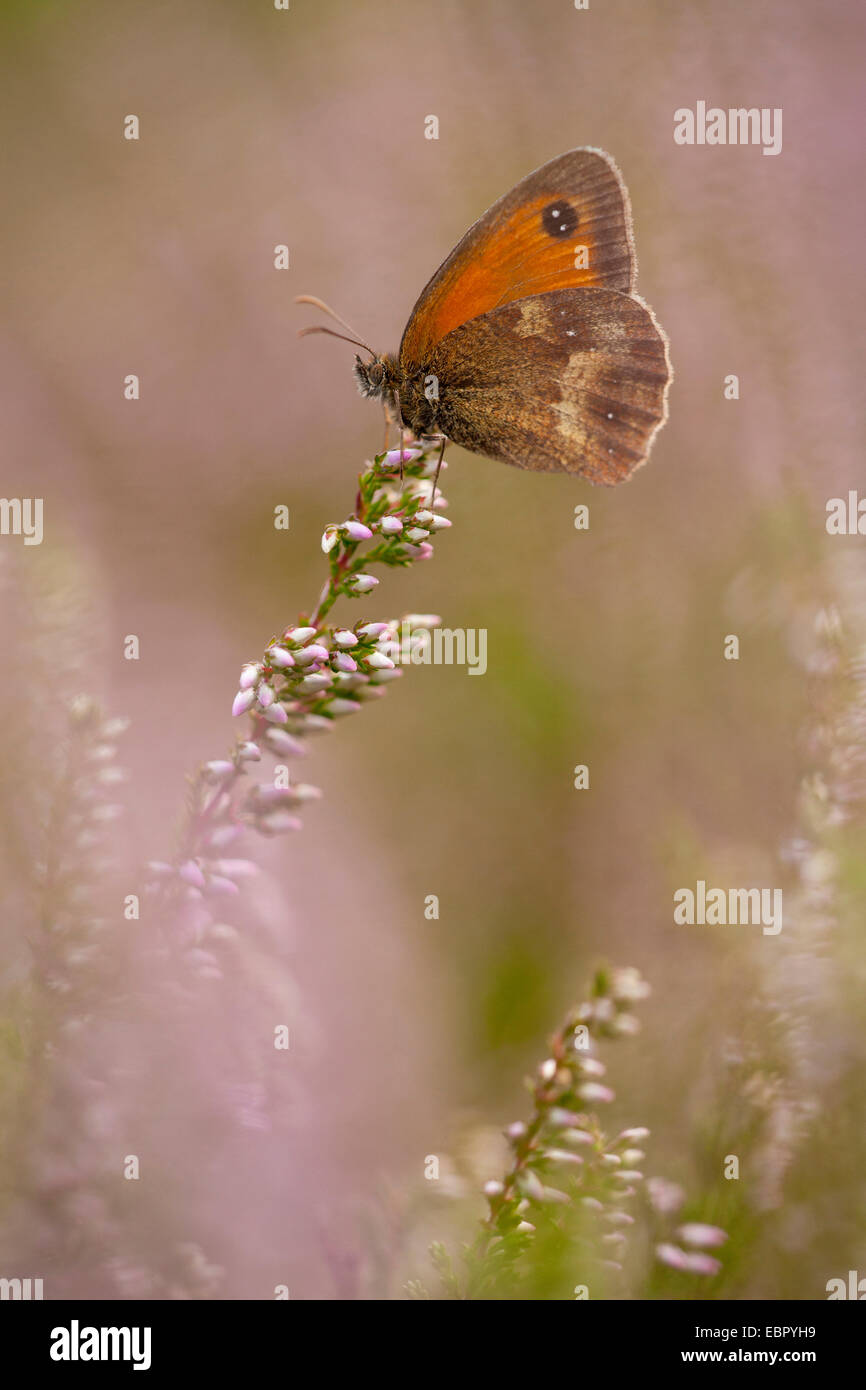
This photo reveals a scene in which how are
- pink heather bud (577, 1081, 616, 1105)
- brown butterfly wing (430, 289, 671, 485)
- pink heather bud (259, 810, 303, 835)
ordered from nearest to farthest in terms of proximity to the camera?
pink heather bud (577, 1081, 616, 1105), pink heather bud (259, 810, 303, 835), brown butterfly wing (430, 289, 671, 485)

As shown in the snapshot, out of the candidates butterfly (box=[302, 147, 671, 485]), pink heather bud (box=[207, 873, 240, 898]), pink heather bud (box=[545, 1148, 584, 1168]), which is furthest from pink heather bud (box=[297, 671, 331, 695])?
butterfly (box=[302, 147, 671, 485])

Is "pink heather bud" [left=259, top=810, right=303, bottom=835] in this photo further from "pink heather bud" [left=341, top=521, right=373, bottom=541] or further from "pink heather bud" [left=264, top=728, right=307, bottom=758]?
"pink heather bud" [left=341, top=521, right=373, bottom=541]

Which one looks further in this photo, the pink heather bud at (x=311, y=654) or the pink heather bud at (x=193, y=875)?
the pink heather bud at (x=193, y=875)

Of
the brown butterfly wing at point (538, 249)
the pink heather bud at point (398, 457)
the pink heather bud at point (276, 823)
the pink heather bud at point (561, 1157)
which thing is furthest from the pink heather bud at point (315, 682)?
the brown butterfly wing at point (538, 249)

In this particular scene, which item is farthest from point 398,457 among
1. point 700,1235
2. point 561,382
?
point 700,1235

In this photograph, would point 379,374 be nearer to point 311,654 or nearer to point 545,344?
point 545,344

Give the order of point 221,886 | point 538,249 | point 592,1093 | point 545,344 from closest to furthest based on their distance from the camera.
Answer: point 592,1093
point 221,886
point 538,249
point 545,344

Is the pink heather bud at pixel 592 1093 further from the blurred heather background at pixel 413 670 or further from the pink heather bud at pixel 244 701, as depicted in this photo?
the pink heather bud at pixel 244 701
